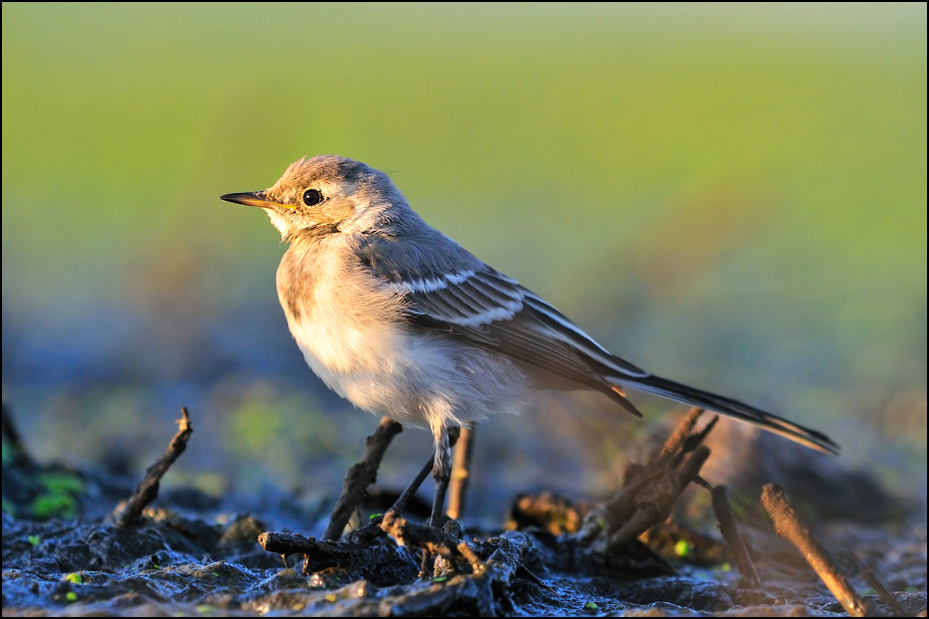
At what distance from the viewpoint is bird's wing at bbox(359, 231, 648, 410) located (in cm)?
545

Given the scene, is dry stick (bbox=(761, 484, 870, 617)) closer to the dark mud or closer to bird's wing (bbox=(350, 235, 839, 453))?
the dark mud

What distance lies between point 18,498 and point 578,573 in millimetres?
3688

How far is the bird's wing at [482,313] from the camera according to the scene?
17.9 feet

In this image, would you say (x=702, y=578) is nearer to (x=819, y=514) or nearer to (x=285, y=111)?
(x=819, y=514)

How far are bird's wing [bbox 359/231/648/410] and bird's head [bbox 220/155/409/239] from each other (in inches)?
19.0

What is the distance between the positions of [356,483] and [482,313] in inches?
50.9

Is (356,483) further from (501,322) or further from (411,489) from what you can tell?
(501,322)

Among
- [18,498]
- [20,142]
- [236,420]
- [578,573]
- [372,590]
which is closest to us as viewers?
[372,590]

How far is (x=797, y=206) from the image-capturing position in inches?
685

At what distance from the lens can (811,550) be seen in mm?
4012

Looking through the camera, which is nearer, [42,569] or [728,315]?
[42,569]

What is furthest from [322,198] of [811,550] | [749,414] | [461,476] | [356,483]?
[811,550]

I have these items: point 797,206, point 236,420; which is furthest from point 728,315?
point 236,420

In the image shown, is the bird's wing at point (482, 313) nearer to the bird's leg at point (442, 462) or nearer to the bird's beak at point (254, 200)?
the bird's leg at point (442, 462)
